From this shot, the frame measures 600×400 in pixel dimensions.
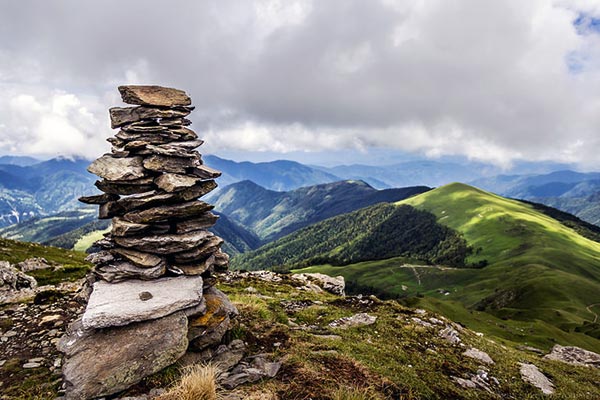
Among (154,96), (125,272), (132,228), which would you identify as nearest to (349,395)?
(125,272)

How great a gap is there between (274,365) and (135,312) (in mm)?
6207

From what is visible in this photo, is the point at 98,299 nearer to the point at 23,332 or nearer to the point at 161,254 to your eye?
the point at 161,254

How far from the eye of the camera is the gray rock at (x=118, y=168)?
16.7 m

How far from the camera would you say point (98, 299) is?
1442 centimetres

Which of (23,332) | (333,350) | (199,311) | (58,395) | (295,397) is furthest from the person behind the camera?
(23,332)

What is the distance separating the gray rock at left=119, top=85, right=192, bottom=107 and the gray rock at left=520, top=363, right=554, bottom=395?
2561 cm

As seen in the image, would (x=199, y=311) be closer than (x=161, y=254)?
Yes

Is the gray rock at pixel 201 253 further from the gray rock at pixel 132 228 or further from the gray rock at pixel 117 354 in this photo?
the gray rock at pixel 117 354

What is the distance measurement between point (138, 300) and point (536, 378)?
22831mm

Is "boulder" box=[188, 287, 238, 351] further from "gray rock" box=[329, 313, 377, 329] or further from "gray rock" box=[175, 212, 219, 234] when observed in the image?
"gray rock" box=[329, 313, 377, 329]

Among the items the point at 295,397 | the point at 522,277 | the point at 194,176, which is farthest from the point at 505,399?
the point at 522,277

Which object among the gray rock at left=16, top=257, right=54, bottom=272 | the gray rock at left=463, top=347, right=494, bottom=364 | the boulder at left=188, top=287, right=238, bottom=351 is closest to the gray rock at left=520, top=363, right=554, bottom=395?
the gray rock at left=463, top=347, right=494, bottom=364

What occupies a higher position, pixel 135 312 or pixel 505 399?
pixel 135 312

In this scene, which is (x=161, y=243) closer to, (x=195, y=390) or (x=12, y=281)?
(x=195, y=390)
